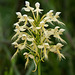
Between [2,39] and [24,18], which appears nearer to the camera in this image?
[24,18]

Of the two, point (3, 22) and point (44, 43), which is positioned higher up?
point (3, 22)

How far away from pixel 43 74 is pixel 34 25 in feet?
5.78

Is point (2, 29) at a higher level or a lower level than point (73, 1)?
lower

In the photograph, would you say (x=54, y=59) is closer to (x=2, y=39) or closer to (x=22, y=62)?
(x=22, y=62)

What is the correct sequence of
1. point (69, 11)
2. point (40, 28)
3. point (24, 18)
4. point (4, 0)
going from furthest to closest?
point (4, 0), point (69, 11), point (24, 18), point (40, 28)

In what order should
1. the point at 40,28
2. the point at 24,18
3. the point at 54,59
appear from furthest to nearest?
1. the point at 54,59
2. the point at 24,18
3. the point at 40,28

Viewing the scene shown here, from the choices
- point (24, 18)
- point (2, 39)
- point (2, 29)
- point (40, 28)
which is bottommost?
point (40, 28)

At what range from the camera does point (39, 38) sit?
5.29ft

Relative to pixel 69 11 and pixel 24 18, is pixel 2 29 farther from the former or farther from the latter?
pixel 24 18

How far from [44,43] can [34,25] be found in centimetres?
17

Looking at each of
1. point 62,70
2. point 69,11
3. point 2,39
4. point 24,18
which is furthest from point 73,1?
point 24,18

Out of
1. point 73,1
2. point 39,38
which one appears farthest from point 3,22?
point 39,38

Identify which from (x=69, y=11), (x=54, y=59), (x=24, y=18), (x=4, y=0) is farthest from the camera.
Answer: (x=4, y=0)

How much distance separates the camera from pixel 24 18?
1.79m
